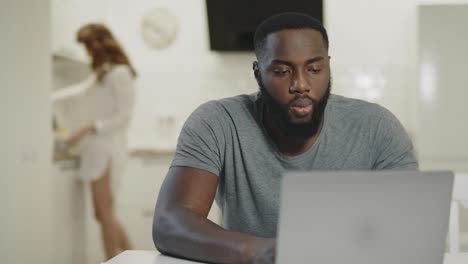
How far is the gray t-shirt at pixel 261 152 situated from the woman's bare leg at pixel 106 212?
6.76 ft

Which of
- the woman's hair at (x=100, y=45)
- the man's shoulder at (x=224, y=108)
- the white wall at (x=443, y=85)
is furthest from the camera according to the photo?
the white wall at (x=443, y=85)

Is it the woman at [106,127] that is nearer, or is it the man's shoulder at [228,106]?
the man's shoulder at [228,106]

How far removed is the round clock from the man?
2.91 meters

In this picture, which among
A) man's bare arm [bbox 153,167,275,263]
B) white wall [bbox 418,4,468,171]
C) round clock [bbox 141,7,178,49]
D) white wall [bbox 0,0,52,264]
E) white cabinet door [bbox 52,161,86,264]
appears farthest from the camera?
round clock [bbox 141,7,178,49]

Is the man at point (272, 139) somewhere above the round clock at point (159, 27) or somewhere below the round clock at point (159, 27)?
below

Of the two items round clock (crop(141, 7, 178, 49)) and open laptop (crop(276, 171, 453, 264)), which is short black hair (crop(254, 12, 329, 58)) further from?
round clock (crop(141, 7, 178, 49))

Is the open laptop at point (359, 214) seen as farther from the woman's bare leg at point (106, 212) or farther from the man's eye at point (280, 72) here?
the woman's bare leg at point (106, 212)

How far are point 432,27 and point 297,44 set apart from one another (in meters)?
→ 2.45

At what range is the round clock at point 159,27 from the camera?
412 cm

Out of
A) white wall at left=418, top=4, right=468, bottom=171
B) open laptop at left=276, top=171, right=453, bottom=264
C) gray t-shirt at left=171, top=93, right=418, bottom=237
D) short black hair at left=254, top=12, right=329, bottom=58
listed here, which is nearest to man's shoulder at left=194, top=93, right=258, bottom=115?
gray t-shirt at left=171, top=93, right=418, bottom=237

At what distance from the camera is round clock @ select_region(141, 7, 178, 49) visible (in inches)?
→ 162

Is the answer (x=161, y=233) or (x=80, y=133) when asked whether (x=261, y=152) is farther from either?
(x=80, y=133)

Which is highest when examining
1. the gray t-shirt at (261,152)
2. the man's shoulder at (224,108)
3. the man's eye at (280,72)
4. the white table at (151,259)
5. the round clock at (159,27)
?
the round clock at (159,27)

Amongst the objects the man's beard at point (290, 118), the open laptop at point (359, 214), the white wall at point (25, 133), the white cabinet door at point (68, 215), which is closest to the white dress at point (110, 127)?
the white cabinet door at point (68, 215)
